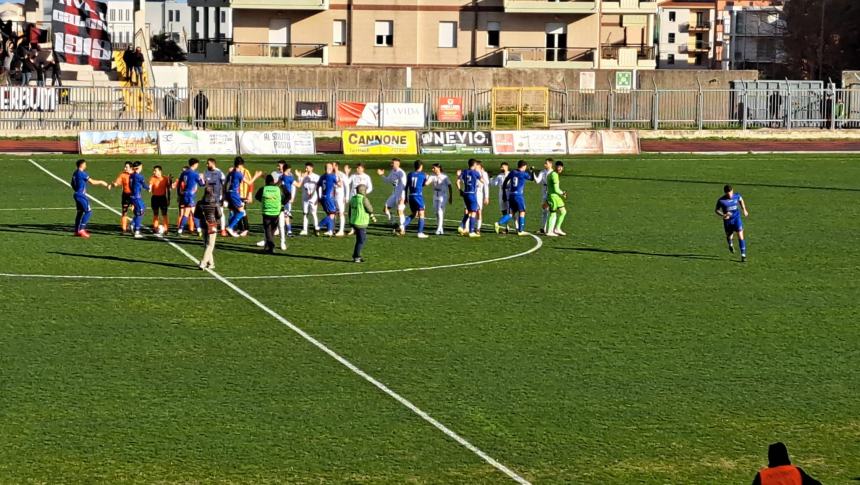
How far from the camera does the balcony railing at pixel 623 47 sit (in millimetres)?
87438

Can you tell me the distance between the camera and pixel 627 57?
86.0 metres

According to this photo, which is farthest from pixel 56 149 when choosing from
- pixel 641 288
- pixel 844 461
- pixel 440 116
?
pixel 844 461

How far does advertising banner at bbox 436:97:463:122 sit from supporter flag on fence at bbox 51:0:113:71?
20.9 m

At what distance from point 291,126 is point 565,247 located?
32106mm

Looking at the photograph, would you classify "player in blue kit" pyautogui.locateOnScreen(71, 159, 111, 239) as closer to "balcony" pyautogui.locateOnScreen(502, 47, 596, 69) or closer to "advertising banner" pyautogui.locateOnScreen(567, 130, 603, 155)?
"advertising banner" pyautogui.locateOnScreen(567, 130, 603, 155)

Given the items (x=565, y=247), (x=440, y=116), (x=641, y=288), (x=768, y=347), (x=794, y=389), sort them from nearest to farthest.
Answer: (x=794, y=389) < (x=768, y=347) < (x=641, y=288) < (x=565, y=247) < (x=440, y=116)

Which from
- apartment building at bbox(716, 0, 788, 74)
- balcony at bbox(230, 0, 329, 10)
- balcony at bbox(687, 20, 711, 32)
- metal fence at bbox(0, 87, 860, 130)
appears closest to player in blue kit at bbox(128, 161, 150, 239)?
metal fence at bbox(0, 87, 860, 130)

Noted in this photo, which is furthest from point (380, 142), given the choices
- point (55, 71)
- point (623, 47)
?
point (623, 47)

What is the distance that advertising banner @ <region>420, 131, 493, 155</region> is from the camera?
184ft

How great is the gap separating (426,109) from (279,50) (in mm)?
25053

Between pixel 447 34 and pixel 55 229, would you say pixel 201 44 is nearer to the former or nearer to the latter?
pixel 447 34

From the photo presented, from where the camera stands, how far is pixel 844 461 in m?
15.0

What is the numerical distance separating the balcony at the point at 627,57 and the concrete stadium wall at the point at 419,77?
5.84 meters

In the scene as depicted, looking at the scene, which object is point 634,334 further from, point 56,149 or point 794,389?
point 56,149
